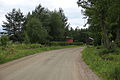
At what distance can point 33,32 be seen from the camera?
60.5m

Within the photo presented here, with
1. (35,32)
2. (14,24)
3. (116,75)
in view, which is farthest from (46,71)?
(14,24)

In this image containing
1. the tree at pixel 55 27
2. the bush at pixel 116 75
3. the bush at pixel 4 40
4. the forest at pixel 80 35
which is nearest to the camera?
the bush at pixel 116 75

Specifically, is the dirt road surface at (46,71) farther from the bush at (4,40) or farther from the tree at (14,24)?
the tree at (14,24)

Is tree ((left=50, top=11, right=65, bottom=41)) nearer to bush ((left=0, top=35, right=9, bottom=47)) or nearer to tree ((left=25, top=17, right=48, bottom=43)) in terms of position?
tree ((left=25, top=17, right=48, bottom=43))

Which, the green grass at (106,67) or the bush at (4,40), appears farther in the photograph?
the bush at (4,40)

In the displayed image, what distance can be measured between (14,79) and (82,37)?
9655 cm

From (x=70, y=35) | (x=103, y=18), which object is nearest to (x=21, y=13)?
(x=70, y=35)

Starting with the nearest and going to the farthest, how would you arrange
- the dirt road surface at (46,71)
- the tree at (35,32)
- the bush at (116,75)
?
the bush at (116,75) < the dirt road surface at (46,71) < the tree at (35,32)

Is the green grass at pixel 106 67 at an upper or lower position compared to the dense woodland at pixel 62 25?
lower

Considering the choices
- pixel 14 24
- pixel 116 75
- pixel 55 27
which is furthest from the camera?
pixel 14 24

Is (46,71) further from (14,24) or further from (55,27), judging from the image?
(14,24)

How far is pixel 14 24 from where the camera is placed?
98.6 meters

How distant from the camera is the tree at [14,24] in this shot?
9519 centimetres

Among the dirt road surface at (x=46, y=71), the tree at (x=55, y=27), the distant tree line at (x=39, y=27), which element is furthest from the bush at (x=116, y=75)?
the tree at (x=55, y=27)
